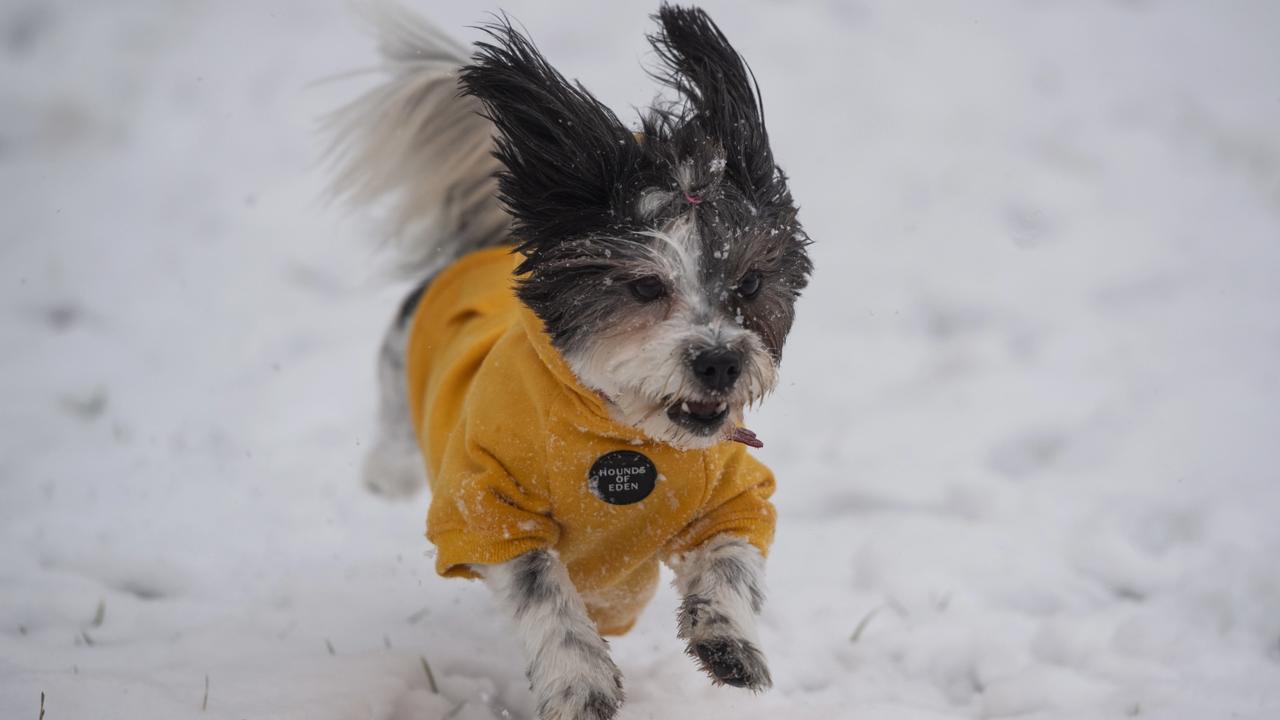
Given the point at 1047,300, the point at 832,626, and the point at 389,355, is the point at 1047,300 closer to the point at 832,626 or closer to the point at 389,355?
the point at 832,626

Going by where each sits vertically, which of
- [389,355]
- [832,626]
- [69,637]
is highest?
[832,626]

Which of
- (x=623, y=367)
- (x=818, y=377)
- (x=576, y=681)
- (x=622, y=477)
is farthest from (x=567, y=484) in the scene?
(x=818, y=377)

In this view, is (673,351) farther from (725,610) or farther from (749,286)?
(725,610)

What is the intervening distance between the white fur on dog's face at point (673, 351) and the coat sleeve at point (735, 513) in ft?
0.71

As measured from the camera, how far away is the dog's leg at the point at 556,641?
240cm

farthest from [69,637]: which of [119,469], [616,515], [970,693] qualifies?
[970,693]

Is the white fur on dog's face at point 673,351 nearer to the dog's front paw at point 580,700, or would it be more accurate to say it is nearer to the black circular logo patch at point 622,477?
the black circular logo patch at point 622,477

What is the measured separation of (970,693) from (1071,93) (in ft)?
14.9

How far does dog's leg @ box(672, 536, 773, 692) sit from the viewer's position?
2426 millimetres

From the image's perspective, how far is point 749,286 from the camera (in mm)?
2619

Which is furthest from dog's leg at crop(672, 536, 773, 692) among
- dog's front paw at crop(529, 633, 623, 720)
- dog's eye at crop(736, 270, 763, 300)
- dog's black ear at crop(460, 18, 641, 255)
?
dog's black ear at crop(460, 18, 641, 255)

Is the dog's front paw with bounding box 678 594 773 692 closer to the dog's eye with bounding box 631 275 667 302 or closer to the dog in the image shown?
the dog

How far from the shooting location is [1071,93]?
6.67 m

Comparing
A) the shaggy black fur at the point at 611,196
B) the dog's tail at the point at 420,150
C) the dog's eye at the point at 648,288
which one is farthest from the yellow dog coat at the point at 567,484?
the dog's tail at the point at 420,150
